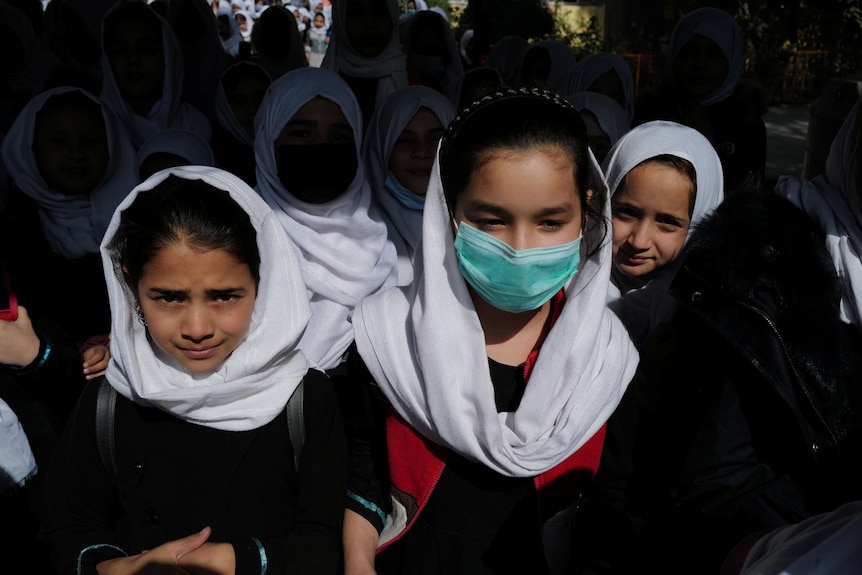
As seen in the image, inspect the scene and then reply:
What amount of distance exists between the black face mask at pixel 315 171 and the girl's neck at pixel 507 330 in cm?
128

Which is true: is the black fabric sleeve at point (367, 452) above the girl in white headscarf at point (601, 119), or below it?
below

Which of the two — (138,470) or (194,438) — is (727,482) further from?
(138,470)

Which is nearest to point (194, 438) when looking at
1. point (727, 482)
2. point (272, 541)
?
point (272, 541)

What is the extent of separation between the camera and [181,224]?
5.30ft

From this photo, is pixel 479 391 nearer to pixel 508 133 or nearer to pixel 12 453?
pixel 508 133

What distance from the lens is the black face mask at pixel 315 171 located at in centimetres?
281

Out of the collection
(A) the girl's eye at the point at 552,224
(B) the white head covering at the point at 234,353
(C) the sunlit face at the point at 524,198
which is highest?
(C) the sunlit face at the point at 524,198

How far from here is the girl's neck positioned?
170 cm

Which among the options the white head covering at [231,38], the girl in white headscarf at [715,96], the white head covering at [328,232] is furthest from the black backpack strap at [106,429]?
the white head covering at [231,38]

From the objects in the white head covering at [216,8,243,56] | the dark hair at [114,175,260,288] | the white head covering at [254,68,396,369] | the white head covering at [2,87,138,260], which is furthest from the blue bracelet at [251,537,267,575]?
the white head covering at [216,8,243,56]

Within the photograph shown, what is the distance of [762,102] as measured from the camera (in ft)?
15.1

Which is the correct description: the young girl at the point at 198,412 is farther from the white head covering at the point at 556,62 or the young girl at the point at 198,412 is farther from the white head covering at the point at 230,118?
the white head covering at the point at 556,62

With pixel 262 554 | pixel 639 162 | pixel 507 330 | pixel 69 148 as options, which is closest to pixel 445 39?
pixel 69 148

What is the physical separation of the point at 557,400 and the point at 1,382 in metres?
1.66
